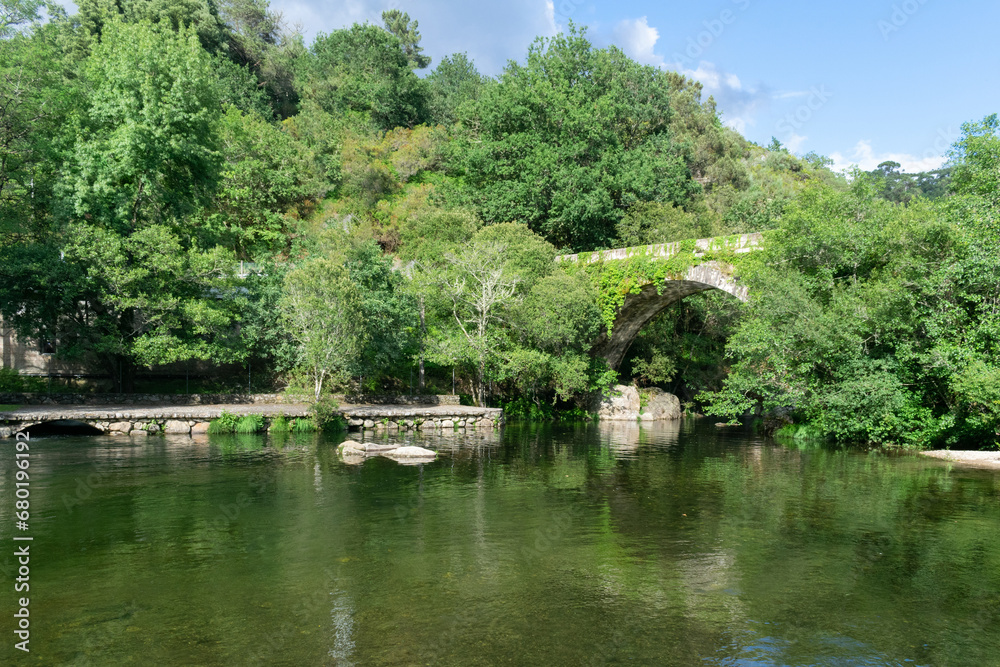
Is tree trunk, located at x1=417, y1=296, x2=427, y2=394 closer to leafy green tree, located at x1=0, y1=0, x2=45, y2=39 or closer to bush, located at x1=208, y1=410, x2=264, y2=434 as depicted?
bush, located at x1=208, y1=410, x2=264, y2=434

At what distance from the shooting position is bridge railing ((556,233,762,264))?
31359 mm

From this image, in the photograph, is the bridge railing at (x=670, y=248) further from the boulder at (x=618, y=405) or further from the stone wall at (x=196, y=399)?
the stone wall at (x=196, y=399)

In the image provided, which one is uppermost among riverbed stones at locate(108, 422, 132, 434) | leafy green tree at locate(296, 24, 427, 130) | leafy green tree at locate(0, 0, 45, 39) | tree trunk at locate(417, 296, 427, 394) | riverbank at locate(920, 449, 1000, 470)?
leafy green tree at locate(296, 24, 427, 130)

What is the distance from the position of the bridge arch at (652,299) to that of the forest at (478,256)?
162cm

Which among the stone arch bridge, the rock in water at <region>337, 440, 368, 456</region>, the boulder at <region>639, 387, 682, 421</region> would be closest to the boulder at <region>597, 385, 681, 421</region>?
the boulder at <region>639, 387, 682, 421</region>

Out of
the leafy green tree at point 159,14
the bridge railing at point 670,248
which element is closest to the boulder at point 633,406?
the bridge railing at point 670,248

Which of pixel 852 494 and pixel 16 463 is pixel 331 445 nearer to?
pixel 16 463

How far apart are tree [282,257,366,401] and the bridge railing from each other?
48.2 feet

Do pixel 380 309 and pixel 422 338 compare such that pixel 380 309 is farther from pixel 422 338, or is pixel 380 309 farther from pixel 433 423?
pixel 433 423

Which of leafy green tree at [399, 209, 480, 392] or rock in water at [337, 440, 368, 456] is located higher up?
leafy green tree at [399, 209, 480, 392]

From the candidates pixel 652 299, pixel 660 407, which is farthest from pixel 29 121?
pixel 660 407

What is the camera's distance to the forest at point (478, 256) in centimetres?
2475

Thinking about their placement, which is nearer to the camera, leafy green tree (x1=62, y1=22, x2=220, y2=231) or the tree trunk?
leafy green tree (x1=62, y1=22, x2=220, y2=231)

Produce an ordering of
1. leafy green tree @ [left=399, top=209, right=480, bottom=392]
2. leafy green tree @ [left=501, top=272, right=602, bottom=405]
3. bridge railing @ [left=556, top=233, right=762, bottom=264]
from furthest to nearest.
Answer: leafy green tree @ [left=399, top=209, right=480, bottom=392] → leafy green tree @ [left=501, top=272, right=602, bottom=405] → bridge railing @ [left=556, top=233, right=762, bottom=264]
